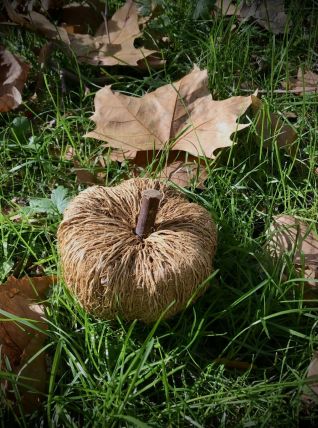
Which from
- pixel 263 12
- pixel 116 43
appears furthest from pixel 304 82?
pixel 116 43

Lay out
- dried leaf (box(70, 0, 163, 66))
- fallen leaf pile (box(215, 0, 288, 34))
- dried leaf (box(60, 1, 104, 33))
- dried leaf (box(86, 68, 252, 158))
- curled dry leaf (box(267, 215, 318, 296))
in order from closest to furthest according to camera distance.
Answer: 1. curled dry leaf (box(267, 215, 318, 296))
2. dried leaf (box(86, 68, 252, 158))
3. dried leaf (box(70, 0, 163, 66))
4. fallen leaf pile (box(215, 0, 288, 34))
5. dried leaf (box(60, 1, 104, 33))

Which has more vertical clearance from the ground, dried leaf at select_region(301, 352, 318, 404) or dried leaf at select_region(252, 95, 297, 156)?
dried leaf at select_region(252, 95, 297, 156)

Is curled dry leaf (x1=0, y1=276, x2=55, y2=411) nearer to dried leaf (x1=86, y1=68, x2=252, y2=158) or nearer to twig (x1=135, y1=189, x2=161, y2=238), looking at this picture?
twig (x1=135, y1=189, x2=161, y2=238)

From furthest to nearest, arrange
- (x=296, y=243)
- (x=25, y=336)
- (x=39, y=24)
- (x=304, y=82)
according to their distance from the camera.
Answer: (x=39, y=24)
(x=304, y=82)
(x=296, y=243)
(x=25, y=336)

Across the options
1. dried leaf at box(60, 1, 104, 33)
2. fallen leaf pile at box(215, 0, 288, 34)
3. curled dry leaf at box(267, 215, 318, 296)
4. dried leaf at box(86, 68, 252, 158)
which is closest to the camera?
curled dry leaf at box(267, 215, 318, 296)

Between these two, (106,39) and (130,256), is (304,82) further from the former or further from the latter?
(130,256)

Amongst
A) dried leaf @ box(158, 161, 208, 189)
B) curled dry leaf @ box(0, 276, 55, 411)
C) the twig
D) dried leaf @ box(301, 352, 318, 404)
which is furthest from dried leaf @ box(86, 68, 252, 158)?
dried leaf @ box(301, 352, 318, 404)
